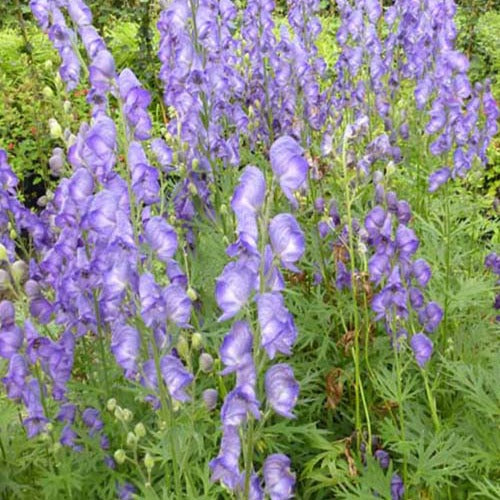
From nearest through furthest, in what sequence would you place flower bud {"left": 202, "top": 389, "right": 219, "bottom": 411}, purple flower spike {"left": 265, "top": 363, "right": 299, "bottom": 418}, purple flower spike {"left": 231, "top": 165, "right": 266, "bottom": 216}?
purple flower spike {"left": 231, "top": 165, "right": 266, "bottom": 216} → purple flower spike {"left": 265, "top": 363, "right": 299, "bottom": 418} → flower bud {"left": 202, "top": 389, "right": 219, "bottom": 411}

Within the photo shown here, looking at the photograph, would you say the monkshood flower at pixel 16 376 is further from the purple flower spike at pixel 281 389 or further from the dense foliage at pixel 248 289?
the purple flower spike at pixel 281 389

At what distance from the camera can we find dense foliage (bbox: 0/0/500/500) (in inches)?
65.0

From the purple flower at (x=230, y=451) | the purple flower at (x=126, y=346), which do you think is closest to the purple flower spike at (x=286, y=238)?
the purple flower at (x=230, y=451)

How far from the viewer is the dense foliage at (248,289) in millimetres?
1651

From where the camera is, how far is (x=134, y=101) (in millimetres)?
1774

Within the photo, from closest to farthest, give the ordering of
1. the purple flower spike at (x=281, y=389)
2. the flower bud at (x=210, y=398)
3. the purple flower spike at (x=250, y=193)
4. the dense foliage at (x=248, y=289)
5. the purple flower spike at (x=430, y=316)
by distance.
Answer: the purple flower spike at (x=250, y=193), the purple flower spike at (x=281, y=389), the dense foliage at (x=248, y=289), the flower bud at (x=210, y=398), the purple flower spike at (x=430, y=316)

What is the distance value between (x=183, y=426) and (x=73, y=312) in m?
0.47

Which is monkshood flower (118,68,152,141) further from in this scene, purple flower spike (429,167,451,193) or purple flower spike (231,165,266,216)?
purple flower spike (429,167,451,193)

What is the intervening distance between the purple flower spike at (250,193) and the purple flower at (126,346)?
0.49 m

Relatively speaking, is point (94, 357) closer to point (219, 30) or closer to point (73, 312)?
point (73, 312)

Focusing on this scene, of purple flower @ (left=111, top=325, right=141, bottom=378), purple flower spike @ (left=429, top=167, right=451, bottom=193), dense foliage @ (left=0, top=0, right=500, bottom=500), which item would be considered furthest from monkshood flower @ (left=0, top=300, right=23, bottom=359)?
purple flower spike @ (left=429, top=167, right=451, bottom=193)

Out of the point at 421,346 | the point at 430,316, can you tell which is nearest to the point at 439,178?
the point at 430,316

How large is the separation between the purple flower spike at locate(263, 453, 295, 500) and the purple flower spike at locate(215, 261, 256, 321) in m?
0.39

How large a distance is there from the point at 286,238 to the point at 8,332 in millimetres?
896
